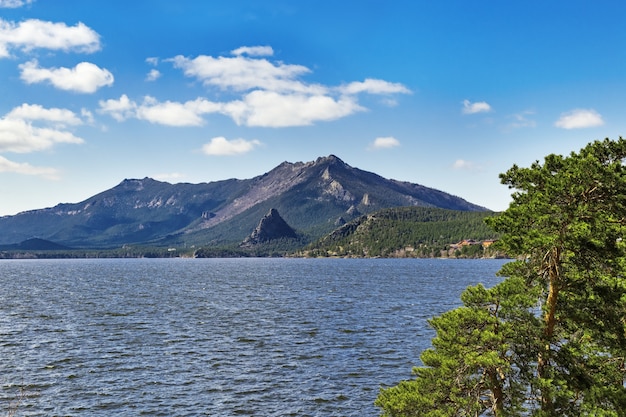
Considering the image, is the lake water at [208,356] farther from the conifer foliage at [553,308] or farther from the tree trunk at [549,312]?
the tree trunk at [549,312]

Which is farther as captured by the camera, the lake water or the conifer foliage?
the lake water

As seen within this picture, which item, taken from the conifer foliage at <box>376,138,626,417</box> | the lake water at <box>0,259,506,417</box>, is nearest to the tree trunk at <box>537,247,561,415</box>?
the conifer foliage at <box>376,138,626,417</box>

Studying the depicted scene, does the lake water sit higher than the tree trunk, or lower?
lower

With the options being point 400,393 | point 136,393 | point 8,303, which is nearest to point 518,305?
point 400,393

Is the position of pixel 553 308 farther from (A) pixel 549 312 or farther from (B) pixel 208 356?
(B) pixel 208 356

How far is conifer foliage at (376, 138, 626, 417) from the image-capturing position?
20.5 meters

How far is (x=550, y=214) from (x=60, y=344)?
61010 mm

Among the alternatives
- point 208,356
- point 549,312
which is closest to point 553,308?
point 549,312

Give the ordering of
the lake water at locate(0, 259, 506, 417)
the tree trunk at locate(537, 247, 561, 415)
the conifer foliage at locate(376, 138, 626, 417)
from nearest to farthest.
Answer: the conifer foliage at locate(376, 138, 626, 417) < the tree trunk at locate(537, 247, 561, 415) < the lake water at locate(0, 259, 506, 417)

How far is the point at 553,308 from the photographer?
22016mm

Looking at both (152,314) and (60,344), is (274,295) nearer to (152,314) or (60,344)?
(152,314)

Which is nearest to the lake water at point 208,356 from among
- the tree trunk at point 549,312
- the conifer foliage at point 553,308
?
the conifer foliage at point 553,308

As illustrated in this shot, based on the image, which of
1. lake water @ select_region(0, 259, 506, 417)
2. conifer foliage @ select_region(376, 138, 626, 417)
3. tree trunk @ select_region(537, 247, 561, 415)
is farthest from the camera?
lake water @ select_region(0, 259, 506, 417)

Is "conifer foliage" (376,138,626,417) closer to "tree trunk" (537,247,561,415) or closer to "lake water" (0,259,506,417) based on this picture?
"tree trunk" (537,247,561,415)
